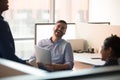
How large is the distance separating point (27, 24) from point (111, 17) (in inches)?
63.0

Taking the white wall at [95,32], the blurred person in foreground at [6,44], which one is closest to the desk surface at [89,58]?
the white wall at [95,32]

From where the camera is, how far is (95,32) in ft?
13.3

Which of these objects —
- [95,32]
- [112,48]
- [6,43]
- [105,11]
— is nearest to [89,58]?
[95,32]

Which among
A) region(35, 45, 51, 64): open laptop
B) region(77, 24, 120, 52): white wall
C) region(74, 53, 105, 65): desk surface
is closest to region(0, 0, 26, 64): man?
region(35, 45, 51, 64): open laptop

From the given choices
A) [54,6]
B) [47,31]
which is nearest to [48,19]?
[54,6]

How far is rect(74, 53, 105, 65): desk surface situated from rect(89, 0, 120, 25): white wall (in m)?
1.25

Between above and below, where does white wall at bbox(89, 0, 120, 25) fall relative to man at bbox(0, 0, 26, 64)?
above

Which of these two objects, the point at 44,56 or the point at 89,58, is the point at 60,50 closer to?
the point at 44,56

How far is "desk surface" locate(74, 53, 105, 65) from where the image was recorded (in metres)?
3.29

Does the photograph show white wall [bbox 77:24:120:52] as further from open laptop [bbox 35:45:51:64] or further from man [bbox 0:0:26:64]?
man [bbox 0:0:26:64]

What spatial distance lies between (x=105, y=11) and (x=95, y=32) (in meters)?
1.11

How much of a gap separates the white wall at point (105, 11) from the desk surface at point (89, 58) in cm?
125

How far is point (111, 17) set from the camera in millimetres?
4910

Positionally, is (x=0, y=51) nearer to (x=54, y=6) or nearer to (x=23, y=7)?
(x=23, y=7)
